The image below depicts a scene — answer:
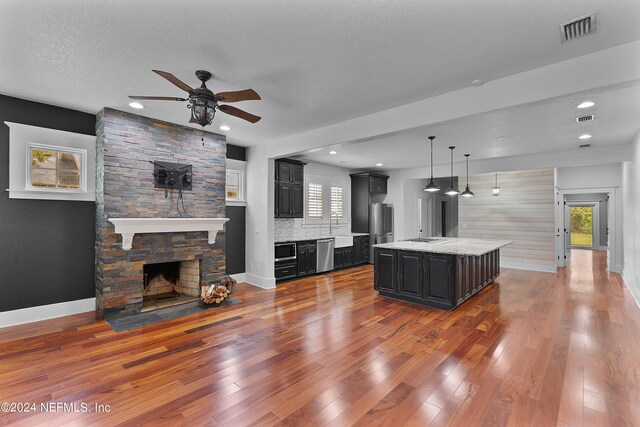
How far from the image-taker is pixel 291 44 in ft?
8.32

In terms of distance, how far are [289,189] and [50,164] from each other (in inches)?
158

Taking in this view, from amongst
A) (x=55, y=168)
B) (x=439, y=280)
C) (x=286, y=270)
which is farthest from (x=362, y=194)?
(x=55, y=168)

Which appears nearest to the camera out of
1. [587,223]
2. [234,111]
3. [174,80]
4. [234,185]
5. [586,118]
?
[174,80]

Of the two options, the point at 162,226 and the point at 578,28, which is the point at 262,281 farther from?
the point at 578,28

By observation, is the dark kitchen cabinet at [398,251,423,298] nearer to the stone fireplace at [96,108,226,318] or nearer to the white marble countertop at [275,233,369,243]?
the white marble countertop at [275,233,369,243]

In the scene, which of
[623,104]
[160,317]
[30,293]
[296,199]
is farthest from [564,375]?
[30,293]

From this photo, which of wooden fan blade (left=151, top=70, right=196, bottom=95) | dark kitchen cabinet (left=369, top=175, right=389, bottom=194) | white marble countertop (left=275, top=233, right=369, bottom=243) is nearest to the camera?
wooden fan blade (left=151, top=70, right=196, bottom=95)

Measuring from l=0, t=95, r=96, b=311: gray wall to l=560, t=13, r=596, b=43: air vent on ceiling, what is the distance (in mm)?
5532

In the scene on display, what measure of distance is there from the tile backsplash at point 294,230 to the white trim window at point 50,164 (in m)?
3.47

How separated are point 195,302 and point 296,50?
4035 millimetres

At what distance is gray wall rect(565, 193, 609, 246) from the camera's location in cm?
1153

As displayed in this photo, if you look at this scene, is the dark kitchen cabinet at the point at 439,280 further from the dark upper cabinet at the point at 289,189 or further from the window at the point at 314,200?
the window at the point at 314,200

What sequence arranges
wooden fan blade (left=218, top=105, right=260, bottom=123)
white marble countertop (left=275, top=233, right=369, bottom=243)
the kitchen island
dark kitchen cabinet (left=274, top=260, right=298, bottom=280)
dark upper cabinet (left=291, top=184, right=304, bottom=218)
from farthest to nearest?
dark upper cabinet (left=291, top=184, right=304, bottom=218) → white marble countertop (left=275, top=233, right=369, bottom=243) → dark kitchen cabinet (left=274, top=260, right=298, bottom=280) → the kitchen island → wooden fan blade (left=218, top=105, right=260, bottom=123)

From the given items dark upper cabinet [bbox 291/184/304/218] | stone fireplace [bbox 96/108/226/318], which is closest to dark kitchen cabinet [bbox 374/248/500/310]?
dark upper cabinet [bbox 291/184/304/218]
